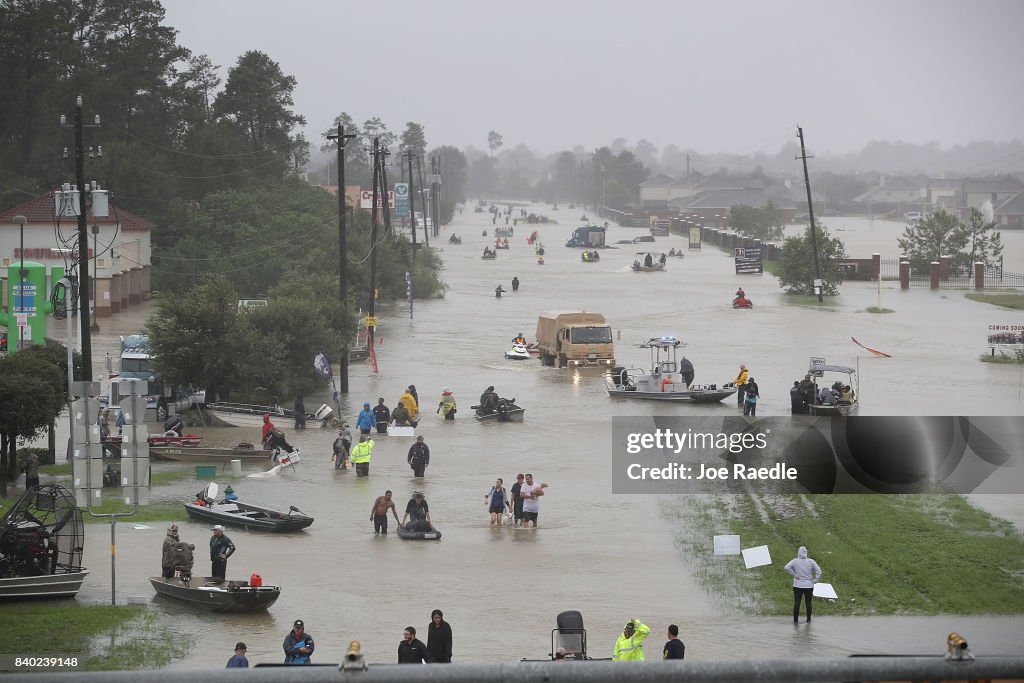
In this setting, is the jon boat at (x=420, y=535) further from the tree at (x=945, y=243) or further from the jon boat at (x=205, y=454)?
the tree at (x=945, y=243)

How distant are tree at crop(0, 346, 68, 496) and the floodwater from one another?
302 centimetres

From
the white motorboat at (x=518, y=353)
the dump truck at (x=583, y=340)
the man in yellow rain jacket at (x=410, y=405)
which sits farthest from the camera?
the white motorboat at (x=518, y=353)

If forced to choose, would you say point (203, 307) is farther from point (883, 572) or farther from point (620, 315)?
point (620, 315)

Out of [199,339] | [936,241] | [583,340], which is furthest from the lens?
[936,241]

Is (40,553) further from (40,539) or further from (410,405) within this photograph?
(410,405)

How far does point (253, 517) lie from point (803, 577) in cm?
1037

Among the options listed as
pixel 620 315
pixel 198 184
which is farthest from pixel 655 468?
pixel 198 184

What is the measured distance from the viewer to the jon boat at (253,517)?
24234 millimetres

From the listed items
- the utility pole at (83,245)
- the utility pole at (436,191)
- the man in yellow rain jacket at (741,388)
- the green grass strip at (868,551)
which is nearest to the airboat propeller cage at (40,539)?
the green grass strip at (868,551)

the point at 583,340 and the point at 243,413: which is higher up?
the point at 583,340

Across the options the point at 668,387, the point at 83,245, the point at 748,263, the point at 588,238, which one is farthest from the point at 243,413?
the point at 588,238

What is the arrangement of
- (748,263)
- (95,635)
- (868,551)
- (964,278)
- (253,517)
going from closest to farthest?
(95,635) < (868,551) < (253,517) < (964,278) < (748,263)

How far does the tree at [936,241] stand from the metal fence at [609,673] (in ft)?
305

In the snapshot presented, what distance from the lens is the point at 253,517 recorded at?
24.4m
